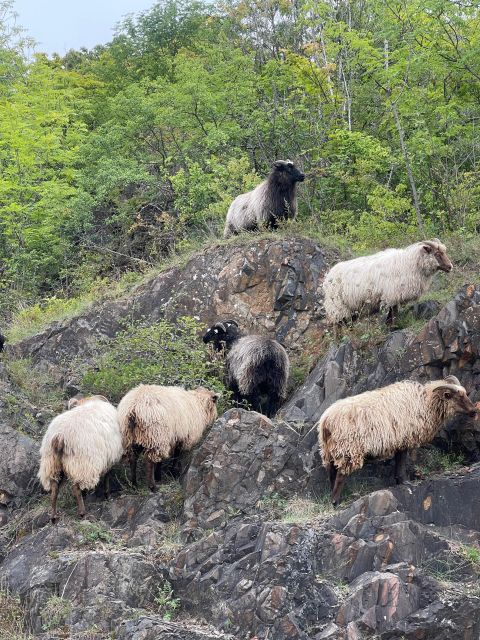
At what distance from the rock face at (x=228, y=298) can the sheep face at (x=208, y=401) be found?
2.56 metres

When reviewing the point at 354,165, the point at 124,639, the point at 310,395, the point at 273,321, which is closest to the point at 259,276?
the point at 273,321

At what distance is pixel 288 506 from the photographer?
11375 millimetres

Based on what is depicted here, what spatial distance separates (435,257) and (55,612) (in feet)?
24.9

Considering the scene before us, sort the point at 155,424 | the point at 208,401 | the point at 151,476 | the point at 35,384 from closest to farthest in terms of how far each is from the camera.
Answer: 1. the point at 155,424
2. the point at 151,476
3. the point at 208,401
4. the point at 35,384

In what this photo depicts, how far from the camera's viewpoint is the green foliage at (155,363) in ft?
46.5

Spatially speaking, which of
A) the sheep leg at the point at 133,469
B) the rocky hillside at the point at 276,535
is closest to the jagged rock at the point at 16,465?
the rocky hillside at the point at 276,535

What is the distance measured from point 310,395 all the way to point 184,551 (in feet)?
11.6

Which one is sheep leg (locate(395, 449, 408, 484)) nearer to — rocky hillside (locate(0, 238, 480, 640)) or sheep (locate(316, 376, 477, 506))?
sheep (locate(316, 376, 477, 506))

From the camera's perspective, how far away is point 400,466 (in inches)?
450

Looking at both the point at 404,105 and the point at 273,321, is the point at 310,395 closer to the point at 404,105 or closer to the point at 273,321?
the point at 273,321

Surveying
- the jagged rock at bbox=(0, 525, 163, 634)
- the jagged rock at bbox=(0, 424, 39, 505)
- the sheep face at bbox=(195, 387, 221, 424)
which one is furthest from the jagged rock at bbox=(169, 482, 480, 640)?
the jagged rock at bbox=(0, 424, 39, 505)

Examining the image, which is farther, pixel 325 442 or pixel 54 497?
pixel 54 497

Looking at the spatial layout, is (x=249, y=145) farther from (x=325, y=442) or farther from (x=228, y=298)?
(x=325, y=442)

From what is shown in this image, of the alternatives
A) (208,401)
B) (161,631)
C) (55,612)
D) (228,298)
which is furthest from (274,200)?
(161,631)
